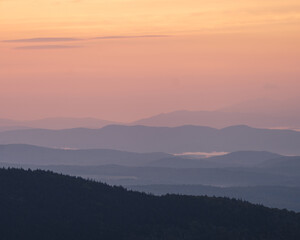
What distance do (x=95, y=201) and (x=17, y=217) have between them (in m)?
11.9

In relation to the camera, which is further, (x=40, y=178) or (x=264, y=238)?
(x=40, y=178)

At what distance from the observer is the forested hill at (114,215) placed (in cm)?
10462

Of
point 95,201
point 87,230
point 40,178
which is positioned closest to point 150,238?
point 87,230

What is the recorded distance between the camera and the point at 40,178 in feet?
398

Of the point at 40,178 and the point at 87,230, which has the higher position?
the point at 40,178

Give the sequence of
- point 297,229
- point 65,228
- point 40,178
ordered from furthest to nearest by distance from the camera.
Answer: point 40,178 < point 297,229 < point 65,228

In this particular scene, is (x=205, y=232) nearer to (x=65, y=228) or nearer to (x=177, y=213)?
(x=177, y=213)

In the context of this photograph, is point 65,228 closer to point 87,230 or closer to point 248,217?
point 87,230

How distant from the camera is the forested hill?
105 metres

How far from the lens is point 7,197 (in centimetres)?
11350

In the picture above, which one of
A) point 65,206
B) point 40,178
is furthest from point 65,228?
point 40,178

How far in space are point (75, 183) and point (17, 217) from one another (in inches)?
628

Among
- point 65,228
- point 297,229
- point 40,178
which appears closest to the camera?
point 65,228

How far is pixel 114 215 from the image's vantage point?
4390 inches
